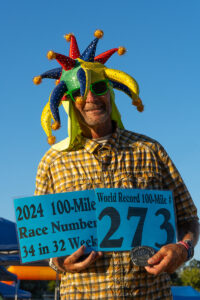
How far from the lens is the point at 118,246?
8.02ft

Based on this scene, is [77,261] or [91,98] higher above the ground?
[91,98]

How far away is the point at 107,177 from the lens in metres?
2.66

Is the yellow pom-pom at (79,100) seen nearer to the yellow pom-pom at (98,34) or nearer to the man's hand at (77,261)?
the yellow pom-pom at (98,34)

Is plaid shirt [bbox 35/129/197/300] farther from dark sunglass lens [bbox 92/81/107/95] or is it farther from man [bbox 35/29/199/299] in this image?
dark sunglass lens [bbox 92/81/107/95]

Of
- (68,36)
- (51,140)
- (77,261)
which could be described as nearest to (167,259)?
(77,261)

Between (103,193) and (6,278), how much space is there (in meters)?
7.15

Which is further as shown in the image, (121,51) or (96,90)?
(121,51)

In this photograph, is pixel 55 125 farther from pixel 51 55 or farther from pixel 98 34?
pixel 98 34

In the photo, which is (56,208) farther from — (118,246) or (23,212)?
(118,246)

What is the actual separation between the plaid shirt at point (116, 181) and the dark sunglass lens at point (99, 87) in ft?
0.91

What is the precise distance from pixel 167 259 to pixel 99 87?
1183 millimetres

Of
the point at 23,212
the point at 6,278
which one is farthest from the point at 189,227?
the point at 6,278

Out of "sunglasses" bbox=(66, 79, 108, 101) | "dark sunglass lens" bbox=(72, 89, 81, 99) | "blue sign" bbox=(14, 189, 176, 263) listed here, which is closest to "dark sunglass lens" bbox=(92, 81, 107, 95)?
"sunglasses" bbox=(66, 79, 108, 101)

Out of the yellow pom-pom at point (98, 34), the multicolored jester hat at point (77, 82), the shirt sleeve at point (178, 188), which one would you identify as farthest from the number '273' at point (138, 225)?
the yellow pom-pom at point (98, 34)
